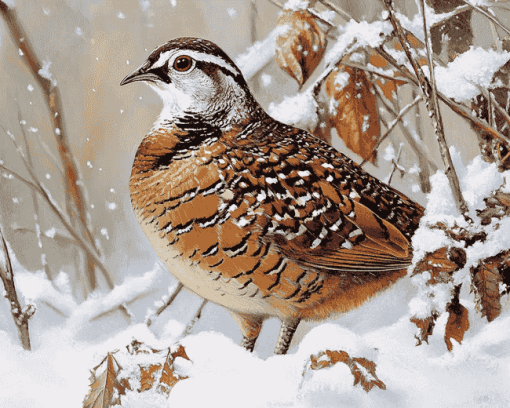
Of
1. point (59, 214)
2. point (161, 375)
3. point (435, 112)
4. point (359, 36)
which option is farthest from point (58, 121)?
point (435, 112)

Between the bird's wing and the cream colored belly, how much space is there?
0.51 feet

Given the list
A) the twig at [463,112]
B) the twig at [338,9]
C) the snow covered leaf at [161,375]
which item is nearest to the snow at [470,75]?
the twig at [463,112]

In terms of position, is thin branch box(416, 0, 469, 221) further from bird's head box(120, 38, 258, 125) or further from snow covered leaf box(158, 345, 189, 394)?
snow covered leaf box(158, 345, 189, 394)

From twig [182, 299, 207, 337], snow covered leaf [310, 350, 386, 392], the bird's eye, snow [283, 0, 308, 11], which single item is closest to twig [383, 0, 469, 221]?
snow [283, 0, 308, 11]

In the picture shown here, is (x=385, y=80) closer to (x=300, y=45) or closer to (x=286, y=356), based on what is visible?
(x=300, y=45)

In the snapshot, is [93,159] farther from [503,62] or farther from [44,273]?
[503,62]

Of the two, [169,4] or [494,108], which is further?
[169,4]

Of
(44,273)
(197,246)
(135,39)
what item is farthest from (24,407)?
(135,39)

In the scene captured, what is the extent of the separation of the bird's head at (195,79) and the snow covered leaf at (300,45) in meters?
0.19

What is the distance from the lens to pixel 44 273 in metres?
1.81

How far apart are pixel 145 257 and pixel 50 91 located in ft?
2.14

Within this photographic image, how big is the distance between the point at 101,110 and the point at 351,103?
82cm

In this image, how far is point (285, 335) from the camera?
5.24 feet

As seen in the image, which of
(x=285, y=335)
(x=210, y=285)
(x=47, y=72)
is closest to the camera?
(x=210, y=285)
